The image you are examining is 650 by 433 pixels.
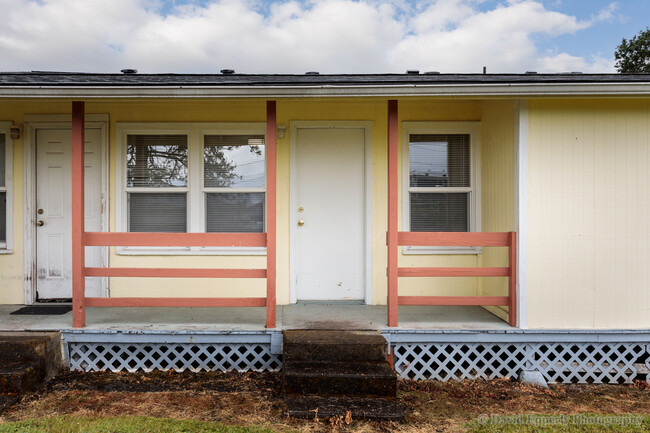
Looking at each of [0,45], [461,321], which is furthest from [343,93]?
[0,45]

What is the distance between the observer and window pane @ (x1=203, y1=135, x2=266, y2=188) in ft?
15.9

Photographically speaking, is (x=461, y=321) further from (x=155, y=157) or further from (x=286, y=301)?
(x=155, y=157)

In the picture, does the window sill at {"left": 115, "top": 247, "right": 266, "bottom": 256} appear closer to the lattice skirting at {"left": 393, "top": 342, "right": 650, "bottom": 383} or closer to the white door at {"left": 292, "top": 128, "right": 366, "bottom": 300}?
the white door at {"left": 292, "top": 128, "right": 366, "bottom": 300}

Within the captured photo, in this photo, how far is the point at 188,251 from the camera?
15.8 ft

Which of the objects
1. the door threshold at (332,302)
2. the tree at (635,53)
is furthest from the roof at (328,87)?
the tree at (635,53)

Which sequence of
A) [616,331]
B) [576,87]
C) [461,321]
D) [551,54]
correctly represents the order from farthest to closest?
1. [551,54]
2. [461,321]
3. [616,331]
4. [576,87]

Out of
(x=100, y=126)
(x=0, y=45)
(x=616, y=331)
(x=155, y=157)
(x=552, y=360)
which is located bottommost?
(x=552, y=360)

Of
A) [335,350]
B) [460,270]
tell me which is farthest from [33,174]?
[460,270]

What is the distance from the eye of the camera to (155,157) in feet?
15.8

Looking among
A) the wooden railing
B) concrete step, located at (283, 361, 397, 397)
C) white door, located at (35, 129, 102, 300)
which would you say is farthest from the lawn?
white door, located at (35, 129, 102, 300)

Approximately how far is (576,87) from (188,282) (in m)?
4.25

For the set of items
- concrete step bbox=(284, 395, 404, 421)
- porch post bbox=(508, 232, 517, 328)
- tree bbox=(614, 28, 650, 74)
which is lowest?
concrete step bbox=(284, 395, 404, 421)

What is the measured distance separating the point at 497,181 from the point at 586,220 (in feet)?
2.84

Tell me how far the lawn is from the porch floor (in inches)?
17.1
